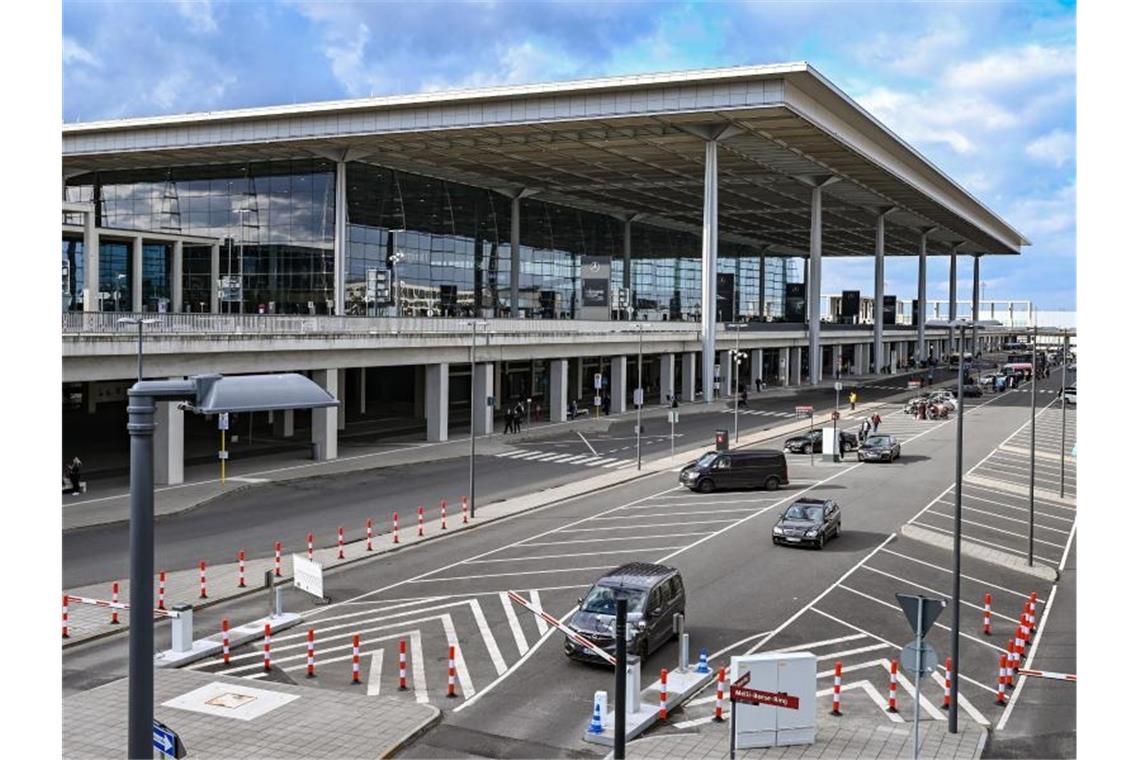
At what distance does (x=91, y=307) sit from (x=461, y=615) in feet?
134

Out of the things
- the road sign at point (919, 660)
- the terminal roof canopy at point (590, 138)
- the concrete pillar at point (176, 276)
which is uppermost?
the terminal roof canopy at point (590, 138)

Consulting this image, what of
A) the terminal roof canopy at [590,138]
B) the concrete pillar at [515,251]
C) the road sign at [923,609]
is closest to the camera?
the road sign at [923,609]

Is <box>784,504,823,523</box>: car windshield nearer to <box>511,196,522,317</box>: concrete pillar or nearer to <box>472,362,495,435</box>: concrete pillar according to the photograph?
<box>472,362,495,435</box>: concrete pillar

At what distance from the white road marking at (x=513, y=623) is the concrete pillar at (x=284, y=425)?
123 feet

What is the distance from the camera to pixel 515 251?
339ft

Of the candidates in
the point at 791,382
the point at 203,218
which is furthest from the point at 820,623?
the point at 791,382

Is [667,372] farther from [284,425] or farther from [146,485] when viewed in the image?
[146,485]

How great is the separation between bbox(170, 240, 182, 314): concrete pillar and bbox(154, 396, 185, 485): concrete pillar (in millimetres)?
41786

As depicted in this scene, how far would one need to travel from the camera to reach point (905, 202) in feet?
385

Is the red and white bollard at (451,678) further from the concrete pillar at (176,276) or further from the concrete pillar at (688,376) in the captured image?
the concrete pillar at (176,276)

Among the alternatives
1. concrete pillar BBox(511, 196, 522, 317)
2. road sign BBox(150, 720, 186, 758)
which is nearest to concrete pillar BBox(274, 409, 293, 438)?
concrete pillar BBox(511, 196, 522, 317)

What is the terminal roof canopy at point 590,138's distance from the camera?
229 ft

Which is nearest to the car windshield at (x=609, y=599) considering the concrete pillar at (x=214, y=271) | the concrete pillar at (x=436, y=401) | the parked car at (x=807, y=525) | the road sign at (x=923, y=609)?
the road sign at (x=923, y=609)

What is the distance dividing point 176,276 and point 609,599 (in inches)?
2721
